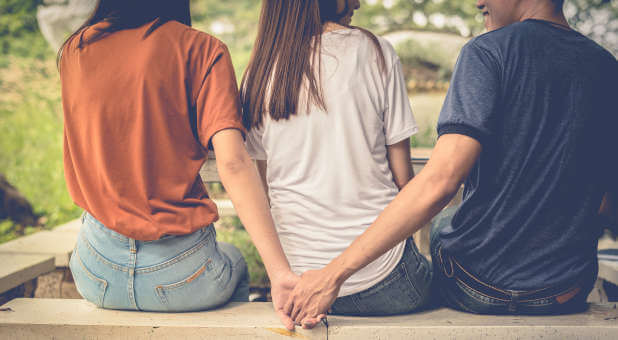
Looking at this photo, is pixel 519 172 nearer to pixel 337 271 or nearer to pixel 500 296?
pixel 500 296

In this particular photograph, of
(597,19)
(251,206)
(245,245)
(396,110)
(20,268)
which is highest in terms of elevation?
(396,110)

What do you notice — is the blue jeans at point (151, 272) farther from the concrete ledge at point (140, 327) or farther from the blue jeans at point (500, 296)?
the blue jeans at point (500, 296)

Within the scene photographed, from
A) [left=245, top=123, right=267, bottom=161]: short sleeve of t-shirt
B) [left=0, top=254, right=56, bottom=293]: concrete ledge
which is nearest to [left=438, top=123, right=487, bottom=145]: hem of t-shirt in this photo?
[left=245, top=123, right=267, bottom=161]: short sleeve of t-shirt

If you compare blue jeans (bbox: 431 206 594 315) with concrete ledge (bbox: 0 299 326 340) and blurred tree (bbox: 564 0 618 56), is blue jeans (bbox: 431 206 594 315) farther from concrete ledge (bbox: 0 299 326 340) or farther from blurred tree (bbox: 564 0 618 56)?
blurred tree (bbox: 564 0 618 56)

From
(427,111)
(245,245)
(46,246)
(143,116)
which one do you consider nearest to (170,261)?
(143,116)

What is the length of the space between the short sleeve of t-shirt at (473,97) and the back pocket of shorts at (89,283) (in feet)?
3.36

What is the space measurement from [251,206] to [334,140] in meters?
0.29

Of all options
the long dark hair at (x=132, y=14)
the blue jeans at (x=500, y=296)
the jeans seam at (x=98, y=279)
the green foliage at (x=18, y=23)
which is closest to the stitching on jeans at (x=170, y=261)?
the jeans seam at (x=98, y=279)

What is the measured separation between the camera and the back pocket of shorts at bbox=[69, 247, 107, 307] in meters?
1.51

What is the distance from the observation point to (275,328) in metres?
1.39

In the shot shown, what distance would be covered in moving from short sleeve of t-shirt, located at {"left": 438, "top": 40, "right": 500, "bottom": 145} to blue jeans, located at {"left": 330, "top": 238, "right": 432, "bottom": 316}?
0.40m

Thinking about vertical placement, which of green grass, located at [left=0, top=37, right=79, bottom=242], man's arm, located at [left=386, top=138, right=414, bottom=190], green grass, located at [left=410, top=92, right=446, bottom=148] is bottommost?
green grass, located at [left=0, top=37, right=79, bottom=242]

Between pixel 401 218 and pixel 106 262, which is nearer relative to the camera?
pixel 401 218

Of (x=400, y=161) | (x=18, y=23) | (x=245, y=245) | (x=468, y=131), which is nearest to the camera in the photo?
(x=468, y=131)
